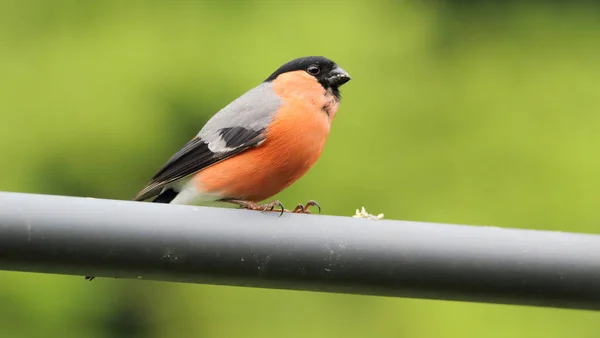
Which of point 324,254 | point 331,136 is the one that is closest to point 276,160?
point 324,254

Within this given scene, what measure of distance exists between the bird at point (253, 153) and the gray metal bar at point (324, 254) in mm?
822

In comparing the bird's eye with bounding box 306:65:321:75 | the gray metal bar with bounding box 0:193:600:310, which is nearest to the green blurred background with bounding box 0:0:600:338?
the bird's eye with bounding box 306:65:321:75

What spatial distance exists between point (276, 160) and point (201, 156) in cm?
22

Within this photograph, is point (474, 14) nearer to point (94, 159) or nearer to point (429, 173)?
point (429, 173)

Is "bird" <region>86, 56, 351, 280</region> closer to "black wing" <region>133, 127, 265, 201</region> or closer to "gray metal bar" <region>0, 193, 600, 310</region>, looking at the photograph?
"black wing" <region>133, 127, 265, 201</region>

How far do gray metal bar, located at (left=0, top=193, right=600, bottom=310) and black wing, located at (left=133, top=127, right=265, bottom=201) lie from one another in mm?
909

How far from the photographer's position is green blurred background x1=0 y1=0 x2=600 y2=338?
11.8ft

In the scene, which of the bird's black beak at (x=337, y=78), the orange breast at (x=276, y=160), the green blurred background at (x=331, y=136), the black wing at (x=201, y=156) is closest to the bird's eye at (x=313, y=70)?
the bird's black beak at (x=337, y=78)

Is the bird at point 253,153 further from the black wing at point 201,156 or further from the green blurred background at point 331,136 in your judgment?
the green blurred background at point 331,136

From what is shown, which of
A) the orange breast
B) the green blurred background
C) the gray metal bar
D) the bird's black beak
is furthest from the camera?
the green blurred background

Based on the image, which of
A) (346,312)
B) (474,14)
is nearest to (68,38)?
(346,312)

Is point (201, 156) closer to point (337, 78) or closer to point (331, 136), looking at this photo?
point (337, 78)

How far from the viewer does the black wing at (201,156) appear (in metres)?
2.47

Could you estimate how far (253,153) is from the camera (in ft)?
8.10
